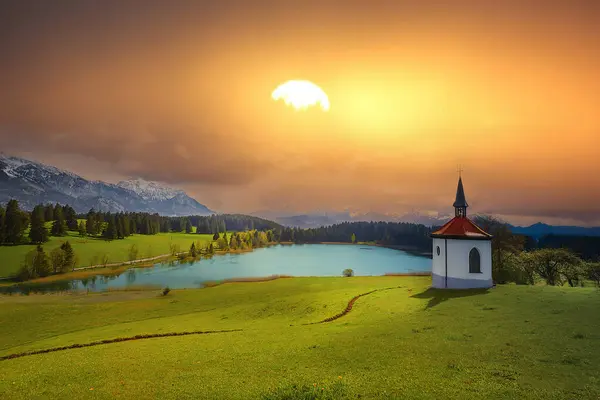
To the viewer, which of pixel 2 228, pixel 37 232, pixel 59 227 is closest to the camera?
pixel 2 228

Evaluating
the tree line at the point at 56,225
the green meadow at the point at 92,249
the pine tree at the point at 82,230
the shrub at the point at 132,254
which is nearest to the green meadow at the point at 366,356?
the green meadow at the point at 92,249

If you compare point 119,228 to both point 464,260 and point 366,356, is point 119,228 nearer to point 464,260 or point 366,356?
point 464,260

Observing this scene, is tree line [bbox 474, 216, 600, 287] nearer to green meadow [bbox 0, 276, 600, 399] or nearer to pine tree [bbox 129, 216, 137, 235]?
green meadow [bbox 0, 276, 600, 399]

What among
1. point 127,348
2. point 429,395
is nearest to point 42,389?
point 127,348

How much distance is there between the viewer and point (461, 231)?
38.1 meters

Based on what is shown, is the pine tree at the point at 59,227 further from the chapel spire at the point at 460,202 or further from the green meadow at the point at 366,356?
the chapel spire at the point at 460,202

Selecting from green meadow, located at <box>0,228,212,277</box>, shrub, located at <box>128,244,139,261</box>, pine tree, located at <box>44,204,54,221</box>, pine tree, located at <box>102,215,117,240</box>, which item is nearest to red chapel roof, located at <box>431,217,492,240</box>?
green meadow, located at <box>0,228,212,277</box>

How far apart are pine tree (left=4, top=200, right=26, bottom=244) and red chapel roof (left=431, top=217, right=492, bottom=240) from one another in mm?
132102

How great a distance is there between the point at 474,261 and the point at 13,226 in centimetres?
13621

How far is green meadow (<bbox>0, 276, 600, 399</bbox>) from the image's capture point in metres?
14.4

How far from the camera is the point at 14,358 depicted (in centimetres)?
2355

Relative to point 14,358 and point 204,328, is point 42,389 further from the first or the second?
point 204,328

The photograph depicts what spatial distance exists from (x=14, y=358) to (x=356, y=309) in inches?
1050

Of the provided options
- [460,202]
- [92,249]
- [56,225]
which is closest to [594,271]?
[460,202]
